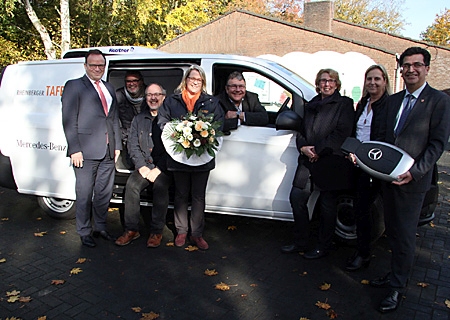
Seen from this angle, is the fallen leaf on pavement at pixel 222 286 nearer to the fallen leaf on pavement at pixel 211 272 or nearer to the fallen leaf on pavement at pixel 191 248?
the fallen leaf on pavement at pixel 211 272

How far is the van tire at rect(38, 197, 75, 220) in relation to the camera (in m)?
5.55

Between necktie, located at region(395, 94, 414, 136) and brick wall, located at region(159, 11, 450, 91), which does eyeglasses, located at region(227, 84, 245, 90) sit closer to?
necktie, located at region(395, 94, 414, 136)

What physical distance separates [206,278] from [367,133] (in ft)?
6.84

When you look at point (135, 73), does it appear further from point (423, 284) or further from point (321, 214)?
point (423, 284)

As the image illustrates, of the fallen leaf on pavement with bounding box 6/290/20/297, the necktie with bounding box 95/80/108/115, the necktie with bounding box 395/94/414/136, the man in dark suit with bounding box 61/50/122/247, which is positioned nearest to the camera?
the necktie with bounding box 395/94/414/136

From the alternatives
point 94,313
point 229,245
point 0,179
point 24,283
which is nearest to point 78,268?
point 24,283

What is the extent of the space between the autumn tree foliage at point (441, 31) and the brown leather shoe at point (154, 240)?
40.0 m

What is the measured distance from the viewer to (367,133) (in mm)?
3904

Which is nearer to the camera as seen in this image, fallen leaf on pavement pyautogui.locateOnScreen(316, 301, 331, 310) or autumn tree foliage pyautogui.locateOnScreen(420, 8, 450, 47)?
fallen leaf on pavement pyautogui.locateOnScreen(316, 301, 331, 310)

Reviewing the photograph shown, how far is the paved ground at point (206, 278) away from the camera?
11.2 ft

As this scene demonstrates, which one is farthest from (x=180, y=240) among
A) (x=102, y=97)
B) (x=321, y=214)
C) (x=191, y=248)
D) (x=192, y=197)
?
(x=102, y=97)

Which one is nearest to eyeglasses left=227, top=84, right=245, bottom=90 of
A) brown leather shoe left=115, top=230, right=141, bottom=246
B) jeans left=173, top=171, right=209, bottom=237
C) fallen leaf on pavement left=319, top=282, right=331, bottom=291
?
jeans left=173, top=171, right=209, bottom=237

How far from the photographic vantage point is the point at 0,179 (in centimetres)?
546

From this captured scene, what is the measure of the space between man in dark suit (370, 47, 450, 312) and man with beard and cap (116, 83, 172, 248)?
7.79 feet
